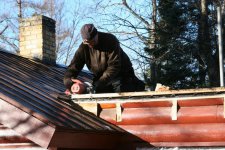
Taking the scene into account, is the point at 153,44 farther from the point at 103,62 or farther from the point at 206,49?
the point at 103,62

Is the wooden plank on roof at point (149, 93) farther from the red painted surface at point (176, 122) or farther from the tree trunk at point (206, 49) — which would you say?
the tree trunk at point (206, 49)

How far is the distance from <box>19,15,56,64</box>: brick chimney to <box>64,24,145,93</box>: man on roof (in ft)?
17.5

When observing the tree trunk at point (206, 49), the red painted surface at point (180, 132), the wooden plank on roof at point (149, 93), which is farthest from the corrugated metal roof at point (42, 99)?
the tree trunk at point (206, 49)

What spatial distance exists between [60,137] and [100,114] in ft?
5.64

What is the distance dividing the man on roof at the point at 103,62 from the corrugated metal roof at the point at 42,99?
602mm

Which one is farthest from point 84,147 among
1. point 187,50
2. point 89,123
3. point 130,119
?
point 187,50

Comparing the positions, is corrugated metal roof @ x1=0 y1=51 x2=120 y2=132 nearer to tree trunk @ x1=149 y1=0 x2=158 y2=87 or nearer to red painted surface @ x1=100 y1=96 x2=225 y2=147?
red painted surface @ x1=100 y1=96 x2=225 y2=147

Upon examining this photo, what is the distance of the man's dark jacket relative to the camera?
898cm

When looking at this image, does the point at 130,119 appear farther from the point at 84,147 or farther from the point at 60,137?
the point at 60,137

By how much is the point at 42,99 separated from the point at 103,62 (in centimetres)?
130

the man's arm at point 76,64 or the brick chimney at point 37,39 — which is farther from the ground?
the brick chimney at point 37,39

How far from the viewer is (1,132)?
27.1ft

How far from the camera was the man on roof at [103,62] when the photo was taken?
29.3 feet

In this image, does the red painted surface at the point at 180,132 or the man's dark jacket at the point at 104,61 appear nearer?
the red painted surface at the point at 180,132
